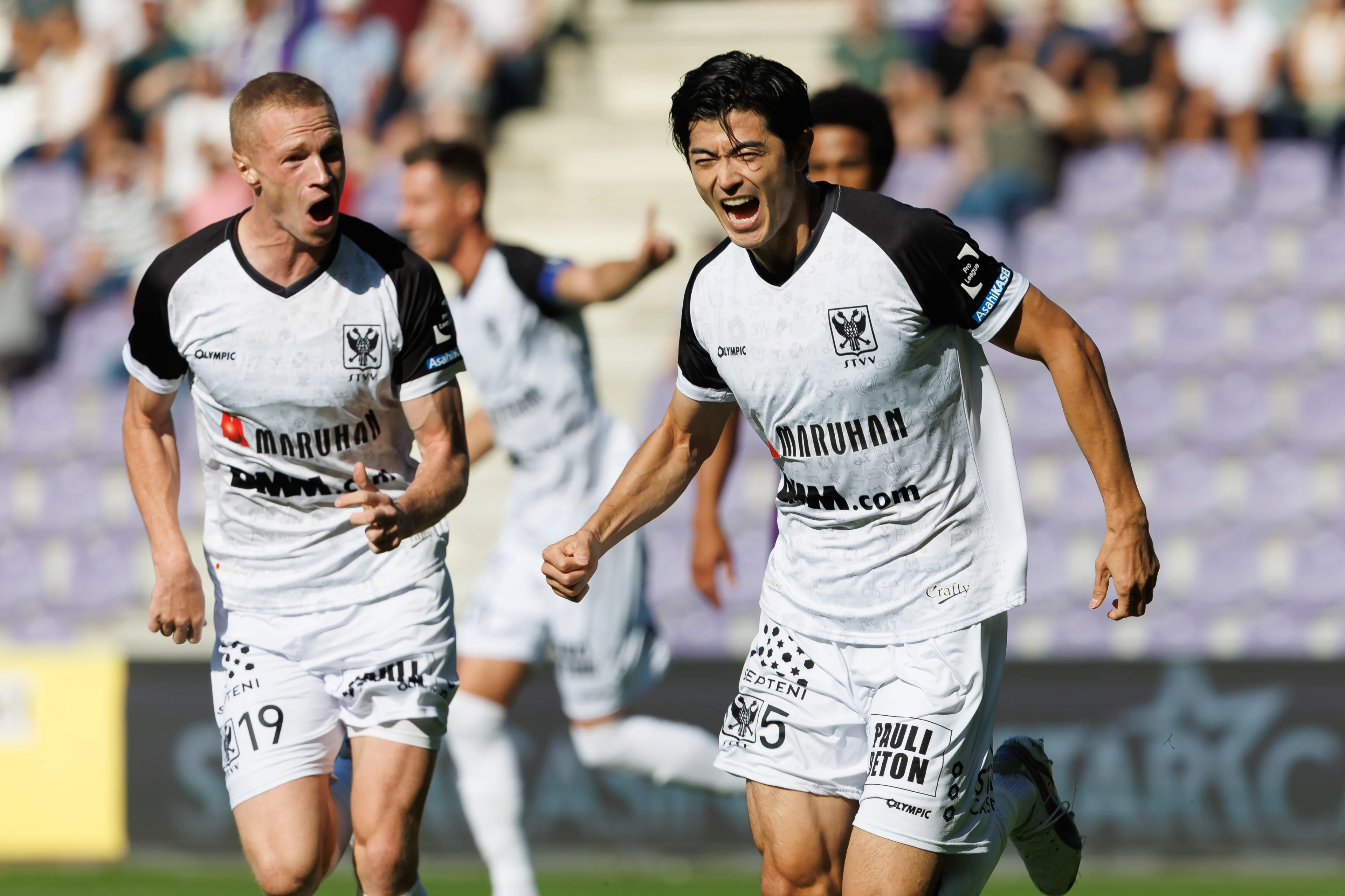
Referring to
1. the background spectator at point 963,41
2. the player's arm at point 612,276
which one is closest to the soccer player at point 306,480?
the player's arm at point 612,276

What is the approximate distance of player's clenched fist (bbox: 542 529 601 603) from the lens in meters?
3.99

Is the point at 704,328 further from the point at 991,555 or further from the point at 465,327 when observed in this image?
the point at 465,327

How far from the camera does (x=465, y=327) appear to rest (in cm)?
662

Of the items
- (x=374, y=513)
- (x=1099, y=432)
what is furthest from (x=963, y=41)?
(x=374, y=513)

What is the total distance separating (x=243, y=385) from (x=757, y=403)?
54.7 inches

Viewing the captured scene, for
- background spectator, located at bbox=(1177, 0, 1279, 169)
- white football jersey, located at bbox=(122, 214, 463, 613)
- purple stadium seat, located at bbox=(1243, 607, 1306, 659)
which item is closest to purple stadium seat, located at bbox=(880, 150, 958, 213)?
background spectator, located at bbox=(1177, 0, 1279, 169)

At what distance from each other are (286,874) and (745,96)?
2.28 metres

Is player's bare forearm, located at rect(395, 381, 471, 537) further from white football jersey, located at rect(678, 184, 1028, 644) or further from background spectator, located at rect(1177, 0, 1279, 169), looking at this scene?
background spectator, located at rect(1177, 0, 1279, 169)

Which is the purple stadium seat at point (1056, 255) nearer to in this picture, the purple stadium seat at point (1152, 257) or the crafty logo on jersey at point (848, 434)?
the purple stadium seat at point (1152, 257)

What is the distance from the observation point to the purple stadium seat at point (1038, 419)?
35.1 feet

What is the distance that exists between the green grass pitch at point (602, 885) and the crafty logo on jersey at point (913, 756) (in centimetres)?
349

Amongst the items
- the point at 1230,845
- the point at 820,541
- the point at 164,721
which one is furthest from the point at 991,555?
the point at 164,721

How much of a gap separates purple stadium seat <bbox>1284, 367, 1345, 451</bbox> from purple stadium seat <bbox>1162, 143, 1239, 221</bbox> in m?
1.36

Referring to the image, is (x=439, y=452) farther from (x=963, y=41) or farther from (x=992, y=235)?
(x=963, y=41)
